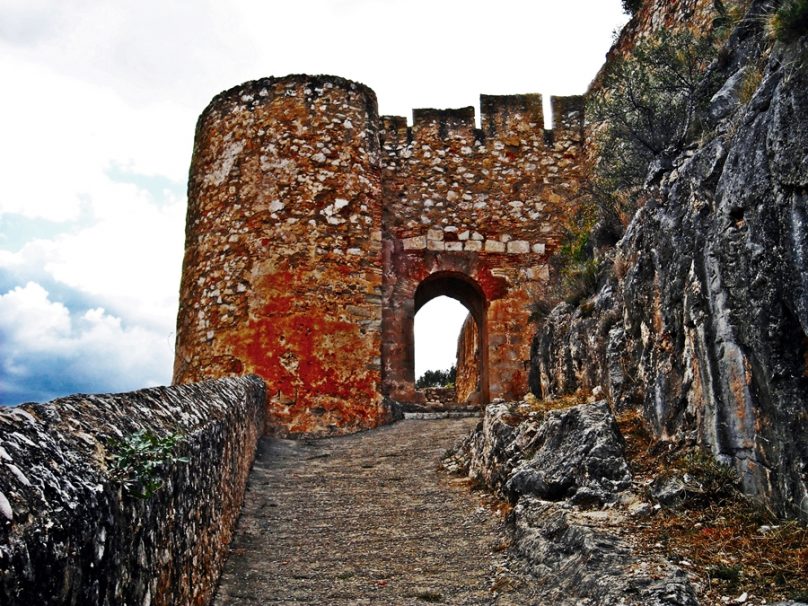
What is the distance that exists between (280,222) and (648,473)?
7177 millimetres

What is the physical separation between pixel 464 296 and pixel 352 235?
294cm

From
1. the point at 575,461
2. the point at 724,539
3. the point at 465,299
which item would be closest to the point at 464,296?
the point at 465,299

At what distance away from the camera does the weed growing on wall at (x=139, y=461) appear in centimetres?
269

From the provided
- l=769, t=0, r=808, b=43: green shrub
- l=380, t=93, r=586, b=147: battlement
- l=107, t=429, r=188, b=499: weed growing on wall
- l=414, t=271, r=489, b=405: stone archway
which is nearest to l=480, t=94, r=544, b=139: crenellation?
l=380, t=93, r=586, b=147: battlement

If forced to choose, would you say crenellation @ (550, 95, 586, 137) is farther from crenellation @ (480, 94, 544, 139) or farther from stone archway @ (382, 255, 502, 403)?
stone archway @ (382, 255, 502, 403)

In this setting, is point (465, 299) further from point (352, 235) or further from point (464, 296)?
point (352, 235)

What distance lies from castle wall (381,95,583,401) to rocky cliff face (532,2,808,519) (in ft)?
18.0

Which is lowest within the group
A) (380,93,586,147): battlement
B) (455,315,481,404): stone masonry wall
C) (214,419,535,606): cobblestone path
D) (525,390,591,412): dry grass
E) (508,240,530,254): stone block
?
(214,419,535,606): cobblestone path

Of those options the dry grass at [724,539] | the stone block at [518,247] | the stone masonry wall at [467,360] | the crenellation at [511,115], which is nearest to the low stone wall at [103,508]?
the dry grass at [724,539]

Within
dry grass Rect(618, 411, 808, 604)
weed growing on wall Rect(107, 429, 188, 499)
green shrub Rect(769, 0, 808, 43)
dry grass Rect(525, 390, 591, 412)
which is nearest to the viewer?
weed growing on wall Rect(107, 429, 188, 499)

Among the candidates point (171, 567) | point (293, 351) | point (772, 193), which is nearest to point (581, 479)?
point (772, 193)

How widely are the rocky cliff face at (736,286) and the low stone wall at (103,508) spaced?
118 inches

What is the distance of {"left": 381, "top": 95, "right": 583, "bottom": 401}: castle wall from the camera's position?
11.5 meters

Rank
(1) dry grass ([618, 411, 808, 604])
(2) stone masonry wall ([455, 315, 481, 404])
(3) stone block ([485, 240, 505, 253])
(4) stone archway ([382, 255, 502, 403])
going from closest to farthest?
(1) dry grass ([618, 411, 808, 604])
(4) stone archway ([382, 255, 502, 403])
(3) stone block ([485, 240, 505, 253])
(2) stone masonry wall ([455, 315, 481, 404])
